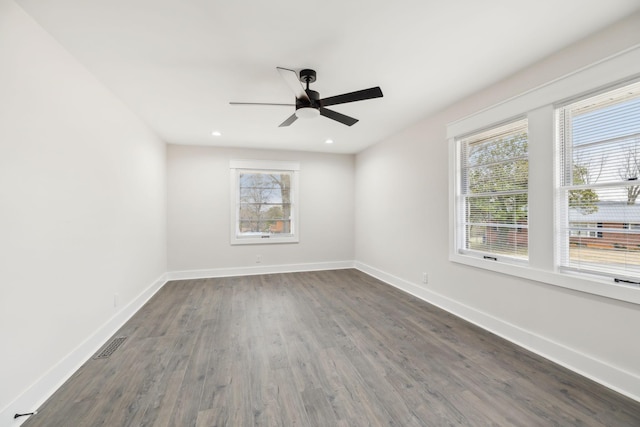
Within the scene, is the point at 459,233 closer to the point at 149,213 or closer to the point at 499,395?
the point at 499,395

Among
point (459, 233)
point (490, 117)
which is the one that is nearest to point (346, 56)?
point (490, 117)

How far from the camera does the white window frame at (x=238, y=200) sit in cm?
544

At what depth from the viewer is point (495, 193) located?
2949 millimetres

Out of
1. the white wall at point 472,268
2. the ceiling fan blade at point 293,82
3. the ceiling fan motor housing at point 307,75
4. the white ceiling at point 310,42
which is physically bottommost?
the white wall at point 472,268

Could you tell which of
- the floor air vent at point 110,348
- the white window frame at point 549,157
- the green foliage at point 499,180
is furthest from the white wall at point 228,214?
the white window frame at point 549,157

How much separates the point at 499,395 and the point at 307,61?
113 inches

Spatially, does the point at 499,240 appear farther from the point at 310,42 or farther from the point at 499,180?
the point at 310,42

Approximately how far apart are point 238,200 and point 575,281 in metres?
4.93

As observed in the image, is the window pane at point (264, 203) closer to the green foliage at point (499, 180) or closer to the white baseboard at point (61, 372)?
the white baseboard at point (61, 372)

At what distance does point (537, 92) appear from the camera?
2.46 meters

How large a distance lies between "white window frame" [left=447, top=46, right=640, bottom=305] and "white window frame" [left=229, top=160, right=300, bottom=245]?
362 cm

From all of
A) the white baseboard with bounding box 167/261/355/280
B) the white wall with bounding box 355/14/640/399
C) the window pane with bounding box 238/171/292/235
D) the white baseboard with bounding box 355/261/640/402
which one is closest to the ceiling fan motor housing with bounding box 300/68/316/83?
the white wall with bounding box 355/14/640/399

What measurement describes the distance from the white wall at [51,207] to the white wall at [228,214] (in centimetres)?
194

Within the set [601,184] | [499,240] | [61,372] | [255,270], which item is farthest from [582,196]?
[255,270]
